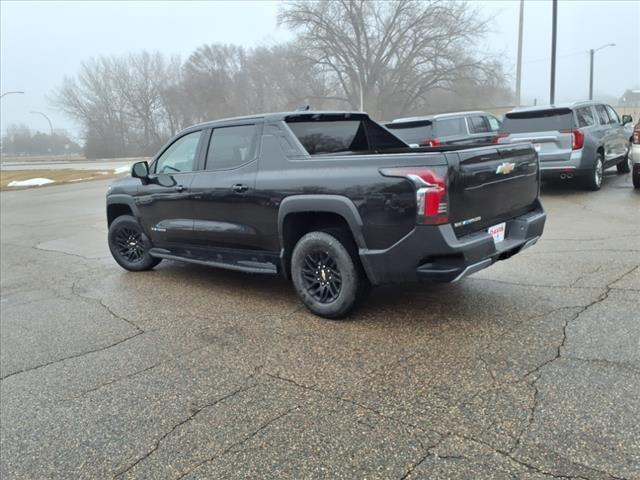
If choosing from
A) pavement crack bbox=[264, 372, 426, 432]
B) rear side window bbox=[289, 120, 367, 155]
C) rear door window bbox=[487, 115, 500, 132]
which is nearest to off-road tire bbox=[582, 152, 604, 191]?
rear door window bbox=[487, 115, 500, 132]

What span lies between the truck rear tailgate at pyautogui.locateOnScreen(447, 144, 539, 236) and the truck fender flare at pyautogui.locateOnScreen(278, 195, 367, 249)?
0.72 metres

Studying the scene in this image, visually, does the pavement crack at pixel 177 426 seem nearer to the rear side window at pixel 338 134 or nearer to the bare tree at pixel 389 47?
the rear side window at pixel 338 134

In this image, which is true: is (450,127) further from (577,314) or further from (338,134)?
(577,314)

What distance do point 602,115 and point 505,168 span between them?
27.9 feet

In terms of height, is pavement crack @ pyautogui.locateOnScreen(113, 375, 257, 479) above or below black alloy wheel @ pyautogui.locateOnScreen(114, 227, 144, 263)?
below

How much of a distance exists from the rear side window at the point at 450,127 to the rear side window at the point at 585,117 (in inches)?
121

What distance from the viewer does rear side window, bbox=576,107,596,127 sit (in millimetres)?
9930

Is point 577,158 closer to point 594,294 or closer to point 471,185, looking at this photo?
point 594,294

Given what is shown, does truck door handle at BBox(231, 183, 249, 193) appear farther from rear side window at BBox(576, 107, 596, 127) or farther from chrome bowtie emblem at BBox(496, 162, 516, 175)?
rear side window at BBox(576, 107, 596, 127)

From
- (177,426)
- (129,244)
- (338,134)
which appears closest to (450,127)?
(338,134)

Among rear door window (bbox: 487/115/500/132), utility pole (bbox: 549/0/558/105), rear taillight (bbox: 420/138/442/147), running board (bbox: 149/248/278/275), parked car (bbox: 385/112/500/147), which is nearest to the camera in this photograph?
running board (bbox: 149/248/278/275)

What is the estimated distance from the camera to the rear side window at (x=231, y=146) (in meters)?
4.89

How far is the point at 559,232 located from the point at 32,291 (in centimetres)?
695

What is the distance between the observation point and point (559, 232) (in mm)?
7293
